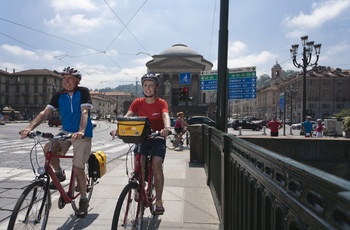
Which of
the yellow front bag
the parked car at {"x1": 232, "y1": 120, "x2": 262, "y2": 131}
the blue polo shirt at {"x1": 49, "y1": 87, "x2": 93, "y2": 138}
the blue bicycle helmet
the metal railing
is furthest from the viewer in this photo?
the parked car at {"x1": 232, "y1": 120, "x2": 262, "y2": 131}

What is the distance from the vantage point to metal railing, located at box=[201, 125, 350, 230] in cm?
106

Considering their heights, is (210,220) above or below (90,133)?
below

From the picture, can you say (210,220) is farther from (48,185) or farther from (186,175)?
(186,175)

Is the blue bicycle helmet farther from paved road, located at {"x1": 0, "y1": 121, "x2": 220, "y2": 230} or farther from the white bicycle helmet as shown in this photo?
paved road, located at {"x1": 0, "y1": 121, "x2": 220, "y2": 230}

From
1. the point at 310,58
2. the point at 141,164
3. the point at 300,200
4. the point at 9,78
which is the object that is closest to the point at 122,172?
the point at 141,164

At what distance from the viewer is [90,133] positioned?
4.32 m

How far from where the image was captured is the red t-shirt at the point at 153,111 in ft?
14.4

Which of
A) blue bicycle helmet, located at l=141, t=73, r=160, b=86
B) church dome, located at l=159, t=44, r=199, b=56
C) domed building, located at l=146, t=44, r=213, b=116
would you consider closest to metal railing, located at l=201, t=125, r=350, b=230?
blue bicycle helmet, located at l=141, t=73, r=160, b=86

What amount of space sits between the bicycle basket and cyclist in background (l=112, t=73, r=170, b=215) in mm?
368

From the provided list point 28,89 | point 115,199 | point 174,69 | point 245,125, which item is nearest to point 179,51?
point 174,69

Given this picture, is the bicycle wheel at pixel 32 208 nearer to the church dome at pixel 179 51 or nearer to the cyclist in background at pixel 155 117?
the cyclist in background at pixel 155 117

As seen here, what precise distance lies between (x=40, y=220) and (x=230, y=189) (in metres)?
2.09

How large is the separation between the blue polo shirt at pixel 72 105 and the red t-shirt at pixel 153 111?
0.64m

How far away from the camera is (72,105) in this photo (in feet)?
13.8
